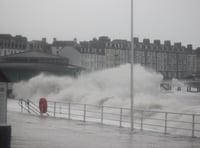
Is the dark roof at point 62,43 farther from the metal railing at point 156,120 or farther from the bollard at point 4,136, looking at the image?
the bollard at point 4,136

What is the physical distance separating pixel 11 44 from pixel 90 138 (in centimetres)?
6822

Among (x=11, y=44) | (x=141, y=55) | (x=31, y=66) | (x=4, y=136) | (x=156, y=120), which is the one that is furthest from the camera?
(x=141, y=55)

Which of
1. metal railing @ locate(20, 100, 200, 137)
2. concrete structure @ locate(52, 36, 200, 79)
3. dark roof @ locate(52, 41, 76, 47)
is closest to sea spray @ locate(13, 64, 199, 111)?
metal railing @ locate(20, 100, 200, 137)

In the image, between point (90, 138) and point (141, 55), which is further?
point (141, 55)

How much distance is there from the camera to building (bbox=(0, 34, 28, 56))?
250 feet

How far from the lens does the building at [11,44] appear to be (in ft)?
250

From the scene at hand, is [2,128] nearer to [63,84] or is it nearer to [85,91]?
[85,91]

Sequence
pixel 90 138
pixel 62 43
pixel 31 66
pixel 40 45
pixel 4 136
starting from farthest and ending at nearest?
pixel 62 43
pixel 40 45
pixel 31 66
pixel 90 138
pixel 4 136

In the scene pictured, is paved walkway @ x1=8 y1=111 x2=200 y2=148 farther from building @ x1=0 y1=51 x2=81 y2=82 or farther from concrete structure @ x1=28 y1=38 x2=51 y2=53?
concrete structure @ x1=28 y1=38 x2=51 y2=53

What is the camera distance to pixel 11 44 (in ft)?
267

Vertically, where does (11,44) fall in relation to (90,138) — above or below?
above

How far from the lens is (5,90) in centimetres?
999

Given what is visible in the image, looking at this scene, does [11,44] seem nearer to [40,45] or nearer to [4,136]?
[40,45]

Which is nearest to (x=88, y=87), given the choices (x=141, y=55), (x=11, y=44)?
(x=11, y=44)
